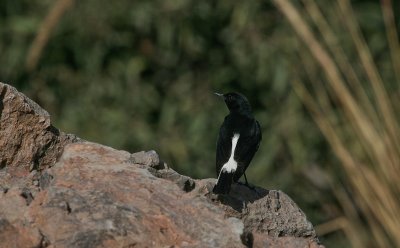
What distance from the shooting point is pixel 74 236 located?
403cm

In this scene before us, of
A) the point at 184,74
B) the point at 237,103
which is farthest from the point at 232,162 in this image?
the point at 184,74

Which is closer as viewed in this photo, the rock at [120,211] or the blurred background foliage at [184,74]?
the rock at [120,211]

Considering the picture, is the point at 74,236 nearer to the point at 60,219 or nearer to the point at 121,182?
the point at 60,219

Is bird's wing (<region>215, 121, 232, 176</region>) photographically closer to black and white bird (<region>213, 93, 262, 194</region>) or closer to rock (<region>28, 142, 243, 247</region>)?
black and white bird (<region>213, 93, 262, 194</region>)

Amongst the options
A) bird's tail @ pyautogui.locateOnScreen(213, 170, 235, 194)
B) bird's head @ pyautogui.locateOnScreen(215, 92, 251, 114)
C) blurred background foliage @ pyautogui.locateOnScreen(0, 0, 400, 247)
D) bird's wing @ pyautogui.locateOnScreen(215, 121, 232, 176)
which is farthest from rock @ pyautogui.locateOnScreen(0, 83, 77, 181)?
blurred background foliage @ pyautogui.locateOnScreen(0, 0, 400, 247)

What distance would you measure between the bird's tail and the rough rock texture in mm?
32

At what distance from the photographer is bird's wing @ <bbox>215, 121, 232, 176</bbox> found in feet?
19.0

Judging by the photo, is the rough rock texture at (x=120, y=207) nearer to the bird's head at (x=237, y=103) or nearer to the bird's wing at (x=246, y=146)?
the bird's wing at (x=246, y=146)

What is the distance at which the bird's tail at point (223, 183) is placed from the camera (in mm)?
4828

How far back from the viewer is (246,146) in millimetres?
5918

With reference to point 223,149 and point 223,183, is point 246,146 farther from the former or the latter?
point 223,183

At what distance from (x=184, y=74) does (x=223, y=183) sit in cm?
535

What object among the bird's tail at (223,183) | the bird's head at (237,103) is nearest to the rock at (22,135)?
the bird's tail at (223,183)

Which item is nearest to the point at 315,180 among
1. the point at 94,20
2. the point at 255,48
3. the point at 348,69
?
the point at 255,48
